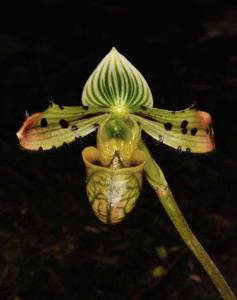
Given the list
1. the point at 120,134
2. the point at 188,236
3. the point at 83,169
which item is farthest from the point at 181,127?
the point at 83,169

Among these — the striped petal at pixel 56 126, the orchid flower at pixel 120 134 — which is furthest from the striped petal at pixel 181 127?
the striped petal at pixel 56 126

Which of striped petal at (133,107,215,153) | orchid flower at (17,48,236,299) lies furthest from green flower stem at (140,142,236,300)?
striped petal at (133,107,215,153)

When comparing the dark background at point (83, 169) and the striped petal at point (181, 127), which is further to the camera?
the dark background at point (83, 169)

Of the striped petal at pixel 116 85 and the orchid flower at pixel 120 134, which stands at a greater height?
the striped petal at pixel 116 85

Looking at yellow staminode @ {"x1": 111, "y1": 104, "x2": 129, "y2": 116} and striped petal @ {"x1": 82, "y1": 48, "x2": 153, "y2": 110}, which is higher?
striped petal @ {"x1": 82, "y1": 48, "x2": 153, "y2": 110}

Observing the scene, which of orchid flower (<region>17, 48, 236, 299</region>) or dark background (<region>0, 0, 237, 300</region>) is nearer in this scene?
orchid flower (<region>17, 48, 236, 299</region>)

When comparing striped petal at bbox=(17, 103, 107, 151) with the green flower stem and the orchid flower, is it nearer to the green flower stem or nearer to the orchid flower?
the orchid flower

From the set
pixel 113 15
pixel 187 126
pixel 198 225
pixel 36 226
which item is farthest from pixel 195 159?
pixel 187 126

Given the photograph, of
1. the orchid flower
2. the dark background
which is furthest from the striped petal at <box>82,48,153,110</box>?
the dark background

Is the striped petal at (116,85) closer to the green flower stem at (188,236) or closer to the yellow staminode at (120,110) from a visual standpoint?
the yellow staminode at (120,110)
